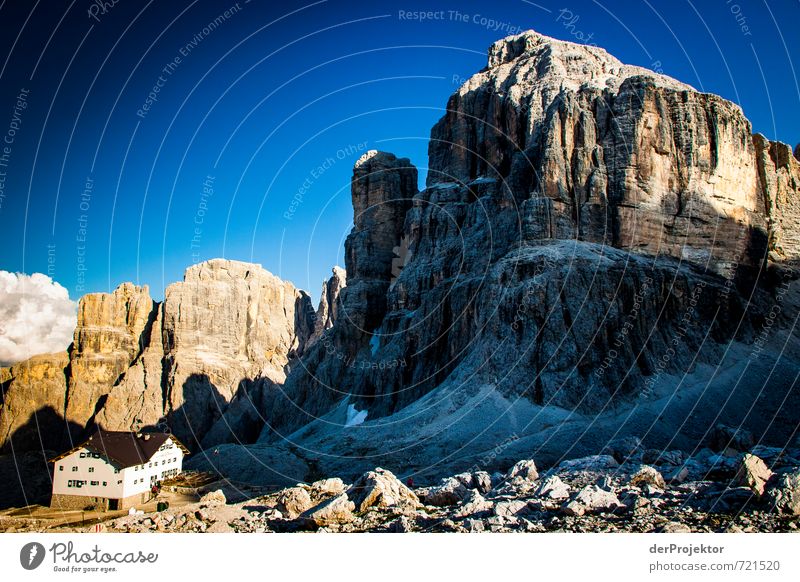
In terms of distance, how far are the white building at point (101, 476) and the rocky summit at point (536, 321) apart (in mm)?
14389

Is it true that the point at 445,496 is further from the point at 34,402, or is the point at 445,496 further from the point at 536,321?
the point at 34,402

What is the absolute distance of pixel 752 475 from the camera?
92.0ft

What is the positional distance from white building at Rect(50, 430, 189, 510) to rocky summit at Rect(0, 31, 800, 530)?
1439 centimetres

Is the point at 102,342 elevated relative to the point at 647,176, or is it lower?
lower

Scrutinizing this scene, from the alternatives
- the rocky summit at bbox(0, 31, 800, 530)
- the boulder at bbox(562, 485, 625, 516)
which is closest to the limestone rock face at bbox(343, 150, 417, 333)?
the rocky summit at bbox(0, 31, 800, 530)

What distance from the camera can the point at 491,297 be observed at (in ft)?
260

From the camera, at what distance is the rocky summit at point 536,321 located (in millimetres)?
56875

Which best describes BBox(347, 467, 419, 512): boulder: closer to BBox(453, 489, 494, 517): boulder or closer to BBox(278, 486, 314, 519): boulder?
BBox(278, 486, 314, 519): boulder

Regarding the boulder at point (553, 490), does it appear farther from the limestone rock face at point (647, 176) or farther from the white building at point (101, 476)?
the limestone rock face at point (647, 176)

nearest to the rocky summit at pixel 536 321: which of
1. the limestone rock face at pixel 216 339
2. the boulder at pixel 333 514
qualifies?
the boulder at pixel 333 514

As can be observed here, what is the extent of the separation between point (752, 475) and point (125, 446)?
41018mm

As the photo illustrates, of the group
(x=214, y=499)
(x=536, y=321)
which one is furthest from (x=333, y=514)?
(x=536, y=321)
